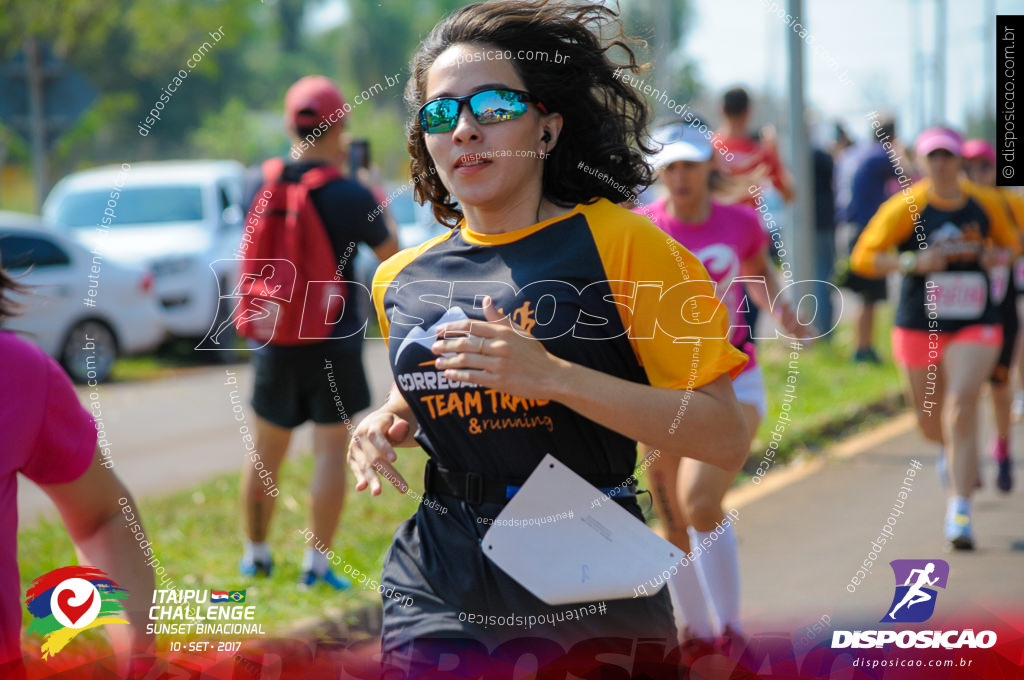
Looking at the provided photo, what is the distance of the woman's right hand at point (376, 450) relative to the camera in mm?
2314

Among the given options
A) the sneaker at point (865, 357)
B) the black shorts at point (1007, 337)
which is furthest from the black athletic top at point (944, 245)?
the sneaker at point (865, 357)

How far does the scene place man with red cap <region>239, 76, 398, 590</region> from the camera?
15.9 feet

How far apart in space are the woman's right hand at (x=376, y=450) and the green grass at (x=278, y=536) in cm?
75

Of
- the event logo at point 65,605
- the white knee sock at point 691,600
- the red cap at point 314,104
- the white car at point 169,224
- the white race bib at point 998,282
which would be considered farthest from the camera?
the white car at point 169,224

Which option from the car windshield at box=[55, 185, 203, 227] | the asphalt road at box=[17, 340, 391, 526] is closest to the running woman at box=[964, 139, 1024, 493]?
the asphalt road at box=[17, 340, 391, 526]

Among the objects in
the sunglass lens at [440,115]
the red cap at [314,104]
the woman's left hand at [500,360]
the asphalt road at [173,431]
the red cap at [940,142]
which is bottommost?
the asphalt road at [173,431]

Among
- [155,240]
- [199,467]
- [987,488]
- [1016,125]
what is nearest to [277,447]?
[199,467]

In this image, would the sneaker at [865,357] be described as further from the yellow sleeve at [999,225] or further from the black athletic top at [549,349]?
the black athletic top at [549,349]

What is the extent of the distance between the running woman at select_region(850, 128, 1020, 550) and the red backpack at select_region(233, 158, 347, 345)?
2.71 metres

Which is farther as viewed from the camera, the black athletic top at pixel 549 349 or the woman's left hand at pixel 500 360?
the black athletic top at pixel 549 349

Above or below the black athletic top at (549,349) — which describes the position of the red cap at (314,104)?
above

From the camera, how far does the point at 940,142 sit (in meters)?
5.74

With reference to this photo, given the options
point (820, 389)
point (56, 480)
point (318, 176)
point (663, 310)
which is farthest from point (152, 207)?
point (663, 310)

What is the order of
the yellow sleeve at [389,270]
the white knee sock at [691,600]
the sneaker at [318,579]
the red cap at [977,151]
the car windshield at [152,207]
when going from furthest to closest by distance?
the car windshield at [152,207] → the red cap at [977,151] → the sneaker at [318,579] → the white knee sock at [691,600] → the yellow sleeve at [389,270]
